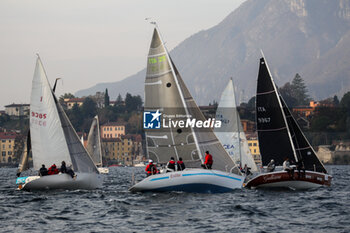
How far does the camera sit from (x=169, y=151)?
3328cm

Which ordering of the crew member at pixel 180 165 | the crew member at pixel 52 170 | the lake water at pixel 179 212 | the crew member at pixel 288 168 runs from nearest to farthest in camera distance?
the lake water at pixel 179 212
the crew member at pixel 180 165
the crew member at pixel 288 168
the crew member at pixel 52 170

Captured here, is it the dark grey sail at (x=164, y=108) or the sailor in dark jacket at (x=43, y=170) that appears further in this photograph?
the sailor in dark jacket at (x=43, y=170)

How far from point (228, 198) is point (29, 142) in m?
15.4

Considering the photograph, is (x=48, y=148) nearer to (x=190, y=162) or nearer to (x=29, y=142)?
(x=29, y=142)

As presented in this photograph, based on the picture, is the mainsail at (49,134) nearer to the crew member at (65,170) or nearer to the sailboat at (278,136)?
the crew member at (65,170)

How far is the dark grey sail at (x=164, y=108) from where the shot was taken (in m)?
33.2

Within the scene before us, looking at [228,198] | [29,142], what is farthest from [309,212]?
[29,142]

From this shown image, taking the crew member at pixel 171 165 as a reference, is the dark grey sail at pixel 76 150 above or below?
above

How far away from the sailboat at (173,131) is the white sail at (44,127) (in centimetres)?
829

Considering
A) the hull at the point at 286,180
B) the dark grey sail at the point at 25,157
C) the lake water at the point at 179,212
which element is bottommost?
the lake water at the point at 179,212

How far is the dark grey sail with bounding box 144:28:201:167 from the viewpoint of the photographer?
33250 mm

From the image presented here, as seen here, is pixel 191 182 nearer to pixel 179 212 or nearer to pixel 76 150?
pixel 179 212

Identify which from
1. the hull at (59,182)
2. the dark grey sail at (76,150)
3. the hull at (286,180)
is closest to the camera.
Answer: the hull at (286,180)

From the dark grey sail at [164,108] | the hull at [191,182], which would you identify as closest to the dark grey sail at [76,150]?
the hull at [191,182]
